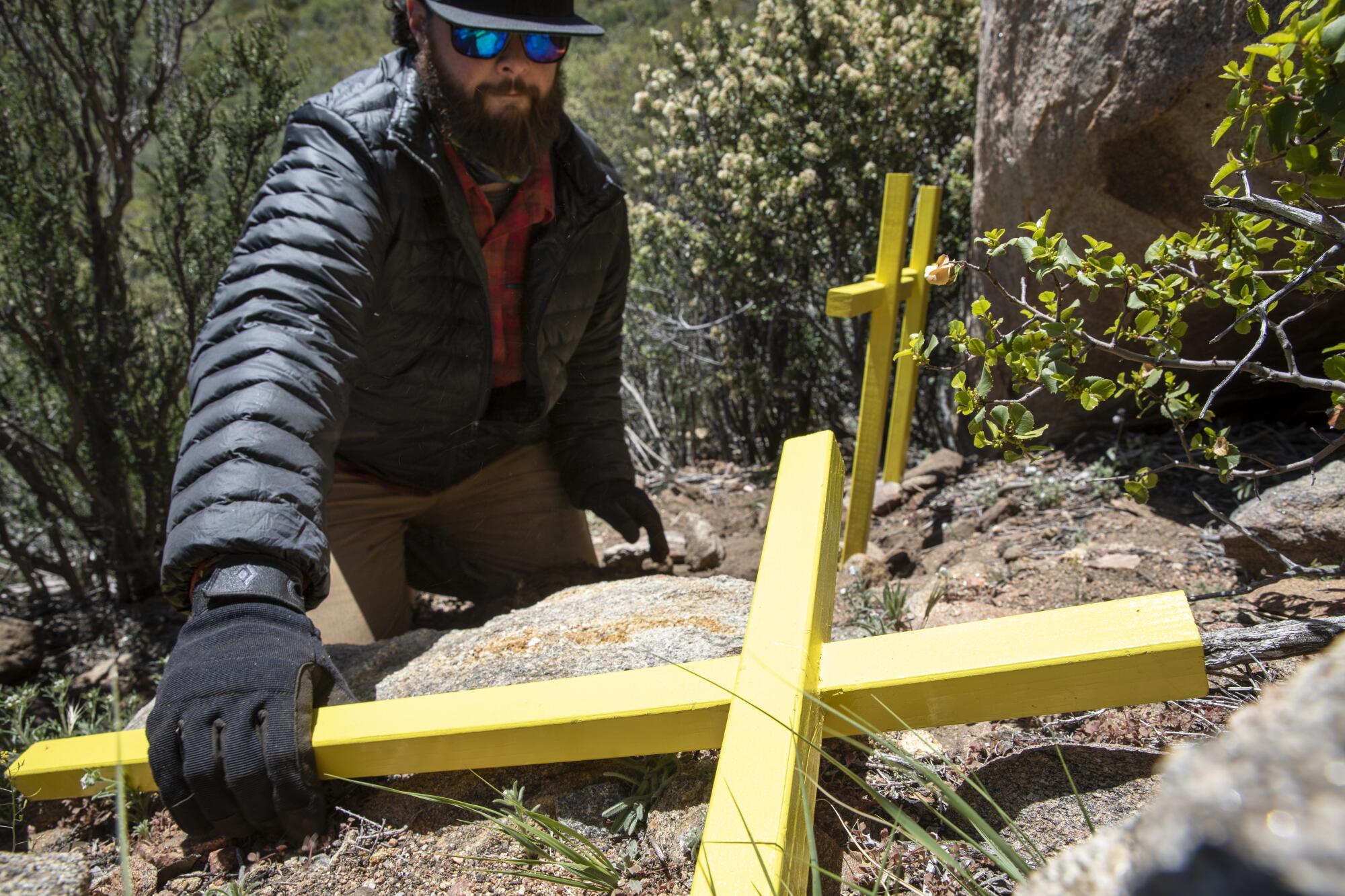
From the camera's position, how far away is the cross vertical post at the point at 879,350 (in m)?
2.88

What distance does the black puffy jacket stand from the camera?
1894 millimetres

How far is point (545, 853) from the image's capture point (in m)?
1.29

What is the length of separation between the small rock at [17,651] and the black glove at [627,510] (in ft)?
6.33

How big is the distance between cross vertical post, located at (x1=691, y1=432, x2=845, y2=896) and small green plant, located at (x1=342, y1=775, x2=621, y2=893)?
0.22 metres

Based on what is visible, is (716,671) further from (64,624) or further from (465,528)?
(64,624)

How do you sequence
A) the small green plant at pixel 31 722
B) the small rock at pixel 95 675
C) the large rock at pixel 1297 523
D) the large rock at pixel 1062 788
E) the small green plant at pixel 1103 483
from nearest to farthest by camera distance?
the large rock at pixel 1062 788, the small green plant at pixel 31 722, the large rock at pixel 1297 523, the small green plant at pixel 1103 483, the small rock at pixel 95 675

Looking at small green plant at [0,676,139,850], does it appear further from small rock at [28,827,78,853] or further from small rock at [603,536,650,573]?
small rock at [603,536,650,573]

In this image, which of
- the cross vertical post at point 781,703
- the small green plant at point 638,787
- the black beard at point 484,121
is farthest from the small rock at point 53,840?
the black beard at point 484,121

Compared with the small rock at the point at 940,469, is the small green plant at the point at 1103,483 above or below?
above

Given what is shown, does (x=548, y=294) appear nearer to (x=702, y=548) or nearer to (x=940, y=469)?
(x=702, y=548)

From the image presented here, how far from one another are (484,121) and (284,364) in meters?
1.09

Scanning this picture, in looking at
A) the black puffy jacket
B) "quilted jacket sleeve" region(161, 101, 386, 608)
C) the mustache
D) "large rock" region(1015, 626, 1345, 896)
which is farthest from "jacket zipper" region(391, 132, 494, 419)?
"large rock" region(1015, 626, 1345, 896)

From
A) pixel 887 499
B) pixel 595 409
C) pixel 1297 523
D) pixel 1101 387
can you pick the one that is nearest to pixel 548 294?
pixel 595 409

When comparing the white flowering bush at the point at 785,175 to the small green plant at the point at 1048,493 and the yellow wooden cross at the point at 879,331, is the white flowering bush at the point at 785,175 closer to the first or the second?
the yellow wooden cross at the point at 879,331
